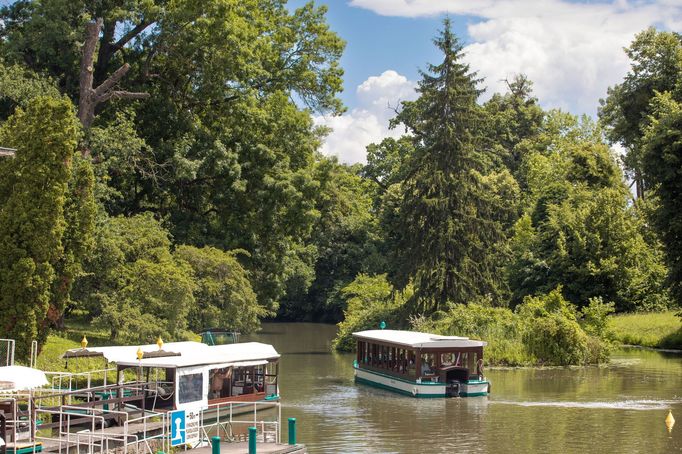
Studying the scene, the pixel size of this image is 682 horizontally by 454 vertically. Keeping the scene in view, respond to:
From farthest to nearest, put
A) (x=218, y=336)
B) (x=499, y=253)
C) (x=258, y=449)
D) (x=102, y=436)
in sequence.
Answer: (x=499, y=253) → (x=218, y=336) → (x=258, y=449) → (x=102, y=436)

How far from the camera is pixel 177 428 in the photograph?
2527cm

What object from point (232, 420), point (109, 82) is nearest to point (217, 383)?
point (232, 420)

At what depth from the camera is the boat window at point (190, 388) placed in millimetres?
31984

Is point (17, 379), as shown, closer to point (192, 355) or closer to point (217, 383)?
point (192, 355)

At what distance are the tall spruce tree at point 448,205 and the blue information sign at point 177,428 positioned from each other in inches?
1369

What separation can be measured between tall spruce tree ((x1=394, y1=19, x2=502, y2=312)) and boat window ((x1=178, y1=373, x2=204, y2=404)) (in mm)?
27864

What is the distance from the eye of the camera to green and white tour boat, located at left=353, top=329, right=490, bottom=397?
40969mm

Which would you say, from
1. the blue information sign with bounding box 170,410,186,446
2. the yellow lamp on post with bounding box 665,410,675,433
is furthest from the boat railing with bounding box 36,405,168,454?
the yellow lamp on post with bounding box 665,410,675,433

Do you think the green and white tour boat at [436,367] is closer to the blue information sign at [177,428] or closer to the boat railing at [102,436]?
the boat railing at [102,436]

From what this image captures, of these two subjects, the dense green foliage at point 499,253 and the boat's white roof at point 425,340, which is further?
the dense green foliage at point 499,253

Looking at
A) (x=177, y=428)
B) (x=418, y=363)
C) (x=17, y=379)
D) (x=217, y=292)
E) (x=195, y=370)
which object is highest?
(x=217, y=292)

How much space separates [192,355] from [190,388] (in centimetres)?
150

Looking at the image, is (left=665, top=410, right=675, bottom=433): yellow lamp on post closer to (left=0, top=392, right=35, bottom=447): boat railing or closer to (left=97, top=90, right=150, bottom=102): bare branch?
(left=0, top=392, right=35, bottom=447): boat railing

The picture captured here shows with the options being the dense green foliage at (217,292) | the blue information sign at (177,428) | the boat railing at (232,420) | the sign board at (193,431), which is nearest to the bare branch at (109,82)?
the dense green foliage at (217,292)
